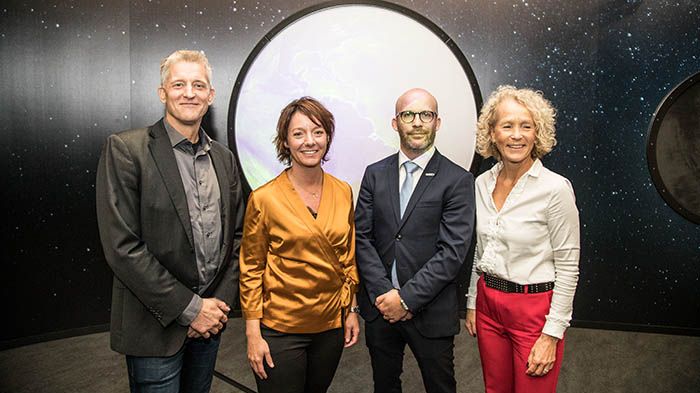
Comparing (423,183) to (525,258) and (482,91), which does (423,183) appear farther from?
(482,91)

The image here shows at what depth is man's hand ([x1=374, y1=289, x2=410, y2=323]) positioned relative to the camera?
1859 mm

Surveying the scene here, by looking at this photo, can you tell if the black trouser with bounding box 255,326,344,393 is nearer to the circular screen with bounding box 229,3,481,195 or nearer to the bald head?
the bald head

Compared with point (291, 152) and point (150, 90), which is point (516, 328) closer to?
point (291, 152)

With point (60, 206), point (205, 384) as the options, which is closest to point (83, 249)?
point (60, 206)

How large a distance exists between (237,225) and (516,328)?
1131mm

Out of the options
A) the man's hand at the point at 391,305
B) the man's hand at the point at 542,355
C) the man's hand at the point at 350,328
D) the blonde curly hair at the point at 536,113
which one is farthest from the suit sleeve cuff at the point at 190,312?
the blonde curly hair at the point at 536,113

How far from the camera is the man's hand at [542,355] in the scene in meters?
→ 1.70

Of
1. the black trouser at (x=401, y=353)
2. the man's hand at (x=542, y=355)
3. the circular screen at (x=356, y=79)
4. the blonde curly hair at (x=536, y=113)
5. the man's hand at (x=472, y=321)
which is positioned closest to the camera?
the man's hand at (x=542, y=355)

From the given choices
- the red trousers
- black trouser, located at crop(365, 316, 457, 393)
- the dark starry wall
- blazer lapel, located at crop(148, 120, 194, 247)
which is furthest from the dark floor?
blazer lapel, located at crop(148, 120, 194, 247)

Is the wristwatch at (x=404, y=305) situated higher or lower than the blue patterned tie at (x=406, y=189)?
lower

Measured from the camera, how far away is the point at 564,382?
284cm

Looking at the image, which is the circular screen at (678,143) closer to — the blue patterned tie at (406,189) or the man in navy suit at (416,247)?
the man in navy suit at (416,247)

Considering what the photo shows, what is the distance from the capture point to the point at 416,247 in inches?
74.7

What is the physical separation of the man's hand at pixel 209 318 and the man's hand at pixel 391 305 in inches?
23.6
